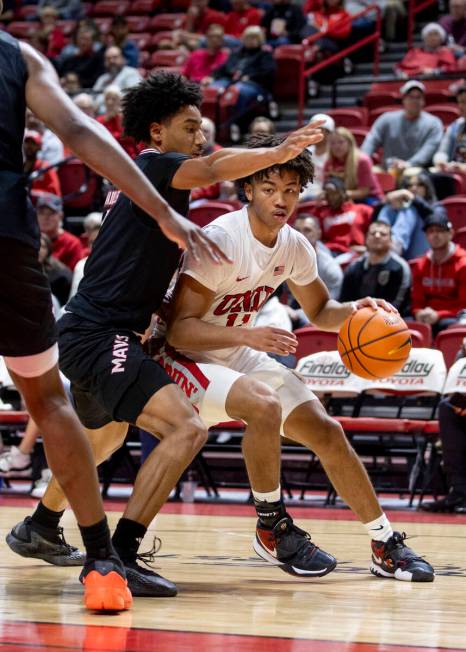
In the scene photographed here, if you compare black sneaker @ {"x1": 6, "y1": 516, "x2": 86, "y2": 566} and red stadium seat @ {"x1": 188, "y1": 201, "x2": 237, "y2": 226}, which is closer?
black sneaker @ {"x1": 6, "y1": 516, "x2": 86, "y2": 566}

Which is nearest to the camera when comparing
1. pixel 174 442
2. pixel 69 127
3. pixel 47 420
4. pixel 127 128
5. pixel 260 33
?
pixel 69 127

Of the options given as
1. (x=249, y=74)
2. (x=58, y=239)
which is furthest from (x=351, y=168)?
(x=249, y=74)

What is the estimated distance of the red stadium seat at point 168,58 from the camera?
15.4 meters

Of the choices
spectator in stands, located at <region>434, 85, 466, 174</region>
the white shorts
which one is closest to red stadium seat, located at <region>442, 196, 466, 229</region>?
spectator in stands, located at <region>434, 85, 466, 174</region>

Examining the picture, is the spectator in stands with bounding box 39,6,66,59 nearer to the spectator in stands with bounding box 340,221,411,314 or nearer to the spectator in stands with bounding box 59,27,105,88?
the spectator in stands with bounding box 59,27,105,88

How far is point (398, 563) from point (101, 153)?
6.90ft

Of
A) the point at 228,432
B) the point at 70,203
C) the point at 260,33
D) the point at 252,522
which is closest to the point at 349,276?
the point at 228,432

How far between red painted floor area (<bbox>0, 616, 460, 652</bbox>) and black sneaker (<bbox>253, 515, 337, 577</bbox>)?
4.22 feet

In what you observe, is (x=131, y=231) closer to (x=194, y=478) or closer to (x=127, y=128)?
(x=127, y=128)

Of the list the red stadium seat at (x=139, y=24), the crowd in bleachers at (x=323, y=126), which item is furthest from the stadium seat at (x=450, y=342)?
the red stadium seat at (x=139, y=24)

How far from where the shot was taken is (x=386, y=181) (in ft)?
37.0

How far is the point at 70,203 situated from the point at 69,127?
9.75m

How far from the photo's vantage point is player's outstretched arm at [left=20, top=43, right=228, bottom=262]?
3008 mm

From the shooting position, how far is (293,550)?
4.34 metres
